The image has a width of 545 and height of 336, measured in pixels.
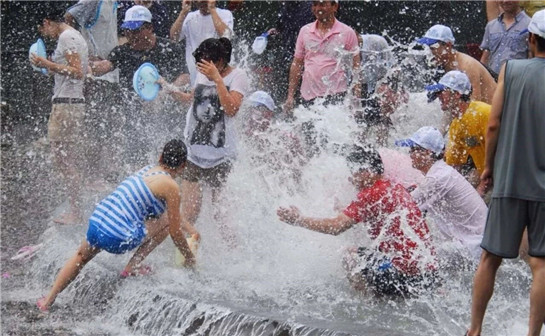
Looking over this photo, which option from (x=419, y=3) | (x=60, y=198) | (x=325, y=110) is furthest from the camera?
(x=419, y=3)

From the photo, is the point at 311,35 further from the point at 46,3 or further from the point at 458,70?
the point at 46,3

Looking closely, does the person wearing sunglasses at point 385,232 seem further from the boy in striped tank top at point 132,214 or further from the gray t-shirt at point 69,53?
the gray t-shirt at point 69,53

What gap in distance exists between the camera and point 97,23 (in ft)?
33.4

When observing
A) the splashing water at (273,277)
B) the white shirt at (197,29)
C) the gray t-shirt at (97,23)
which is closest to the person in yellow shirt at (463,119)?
the splashing water at (273,277)

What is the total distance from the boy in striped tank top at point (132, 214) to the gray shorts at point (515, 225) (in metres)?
2.57

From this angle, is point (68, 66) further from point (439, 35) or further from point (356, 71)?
point (439, 35)

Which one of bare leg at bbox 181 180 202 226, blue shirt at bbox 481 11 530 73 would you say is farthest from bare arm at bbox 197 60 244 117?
blue shirt at bbox 481 11 530 73

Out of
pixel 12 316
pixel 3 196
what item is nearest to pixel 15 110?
pixel 3 196

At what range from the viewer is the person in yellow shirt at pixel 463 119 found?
23.9ft

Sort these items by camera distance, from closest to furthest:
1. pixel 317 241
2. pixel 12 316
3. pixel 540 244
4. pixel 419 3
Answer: pixel 540 244, pixel 12 316, pixel 317 241, pixel 419 3

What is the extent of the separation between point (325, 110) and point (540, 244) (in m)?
3.35

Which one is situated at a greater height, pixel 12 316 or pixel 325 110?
pixel 325 110

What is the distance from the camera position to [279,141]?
8594mm

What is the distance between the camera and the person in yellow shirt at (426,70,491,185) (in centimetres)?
730
